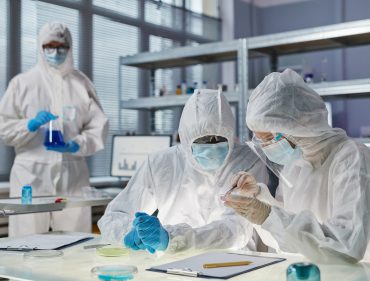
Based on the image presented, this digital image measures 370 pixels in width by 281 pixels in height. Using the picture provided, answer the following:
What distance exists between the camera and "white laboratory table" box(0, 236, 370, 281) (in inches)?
52.5

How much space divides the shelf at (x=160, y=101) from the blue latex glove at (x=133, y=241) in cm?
255

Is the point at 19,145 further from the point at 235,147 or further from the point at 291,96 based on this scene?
the point at 291,96

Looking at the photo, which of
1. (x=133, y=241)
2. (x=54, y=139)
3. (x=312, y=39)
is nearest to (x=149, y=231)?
(x=133, y=241)

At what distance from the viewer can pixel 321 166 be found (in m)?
1.74

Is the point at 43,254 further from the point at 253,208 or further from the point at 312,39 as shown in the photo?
the point at 312,39

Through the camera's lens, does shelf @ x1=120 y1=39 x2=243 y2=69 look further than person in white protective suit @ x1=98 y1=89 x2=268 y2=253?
Yes

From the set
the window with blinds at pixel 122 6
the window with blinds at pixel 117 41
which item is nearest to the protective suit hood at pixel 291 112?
the window with blinds at pixel 117 41

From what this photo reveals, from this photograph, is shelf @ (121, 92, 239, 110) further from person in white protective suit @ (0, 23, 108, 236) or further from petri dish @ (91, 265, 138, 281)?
petri dish @ (91, 265, 138, 281)

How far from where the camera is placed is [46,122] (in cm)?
312

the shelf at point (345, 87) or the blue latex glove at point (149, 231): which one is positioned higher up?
the shelf at point (345, 87)

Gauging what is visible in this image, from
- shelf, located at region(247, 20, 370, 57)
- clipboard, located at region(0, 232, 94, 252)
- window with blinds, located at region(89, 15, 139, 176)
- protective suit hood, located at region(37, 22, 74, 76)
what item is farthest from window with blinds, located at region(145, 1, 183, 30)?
clipboard, located at region(0, 232, 94, 252)

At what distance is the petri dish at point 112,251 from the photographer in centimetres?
162

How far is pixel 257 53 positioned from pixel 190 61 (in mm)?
771

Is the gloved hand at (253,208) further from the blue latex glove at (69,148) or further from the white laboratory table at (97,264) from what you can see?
the blue latex glove at (69,148)
